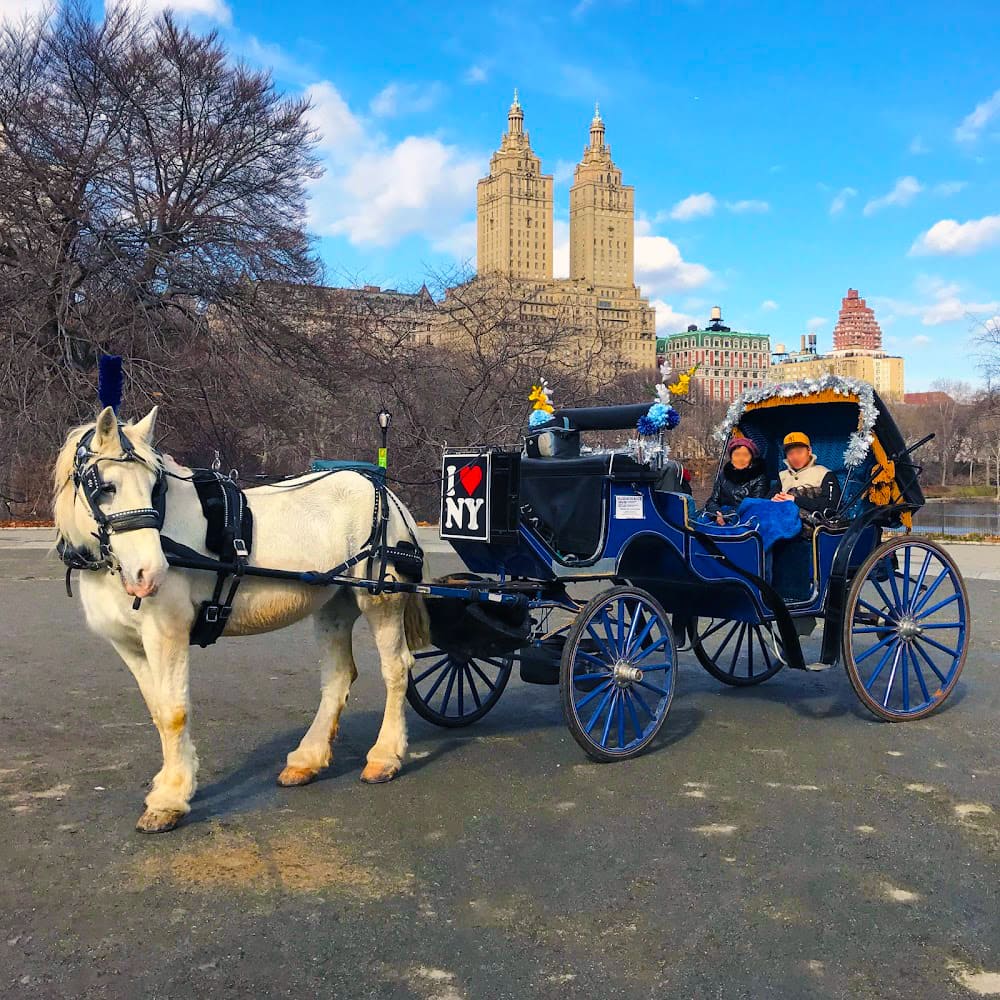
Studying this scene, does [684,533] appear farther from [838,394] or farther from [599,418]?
[838,394]

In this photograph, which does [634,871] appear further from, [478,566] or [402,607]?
[478,566]

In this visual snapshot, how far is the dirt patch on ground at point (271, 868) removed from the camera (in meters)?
4.01

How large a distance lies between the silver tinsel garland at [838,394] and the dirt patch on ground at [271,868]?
464 cm

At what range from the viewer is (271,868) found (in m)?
4.19

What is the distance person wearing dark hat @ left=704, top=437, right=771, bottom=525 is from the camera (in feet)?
24.9

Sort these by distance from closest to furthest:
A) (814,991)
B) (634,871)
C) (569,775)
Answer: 1. (814,991)
2. (634,871)
3. (569,775)

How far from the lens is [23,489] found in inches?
1042

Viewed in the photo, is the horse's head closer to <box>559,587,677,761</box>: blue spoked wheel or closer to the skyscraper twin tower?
<box>559,587,677,761</box>: blue spoked wheel

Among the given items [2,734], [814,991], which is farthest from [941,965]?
[2,734]

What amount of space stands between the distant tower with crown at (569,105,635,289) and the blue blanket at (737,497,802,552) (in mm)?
137531

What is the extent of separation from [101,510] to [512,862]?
2360 millimetres

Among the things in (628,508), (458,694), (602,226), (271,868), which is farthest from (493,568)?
(602,226)

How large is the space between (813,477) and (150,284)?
56.5 feet

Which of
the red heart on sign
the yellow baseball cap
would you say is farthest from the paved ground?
the yellow baseball cap
